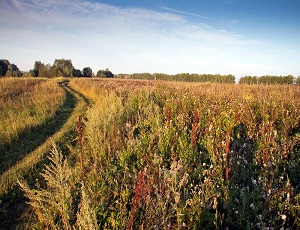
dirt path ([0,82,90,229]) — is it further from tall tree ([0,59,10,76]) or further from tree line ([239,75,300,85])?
tall tree ([0,59,10,76])

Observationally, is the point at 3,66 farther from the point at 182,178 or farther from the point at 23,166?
Answer: the point at 182,178

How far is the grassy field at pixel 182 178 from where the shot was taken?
289 cm

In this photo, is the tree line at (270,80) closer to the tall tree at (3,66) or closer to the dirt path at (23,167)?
the dirt path at (23,167)

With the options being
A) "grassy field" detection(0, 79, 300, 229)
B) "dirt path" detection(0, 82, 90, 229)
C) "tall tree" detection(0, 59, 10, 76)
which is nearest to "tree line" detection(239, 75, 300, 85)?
"grassy field" detection(0, 79, 300, 229)

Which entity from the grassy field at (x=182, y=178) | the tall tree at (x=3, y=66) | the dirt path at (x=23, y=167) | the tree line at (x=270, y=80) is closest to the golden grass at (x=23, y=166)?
the dirt path at (x=23, y=167)

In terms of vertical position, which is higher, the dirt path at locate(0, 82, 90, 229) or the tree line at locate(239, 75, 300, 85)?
the tree line at locate(239, 75, 300, 85)

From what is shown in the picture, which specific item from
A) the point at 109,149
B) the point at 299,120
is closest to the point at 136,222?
the point at 109,149

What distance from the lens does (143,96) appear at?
9.44m

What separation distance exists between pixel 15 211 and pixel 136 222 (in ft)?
8.07

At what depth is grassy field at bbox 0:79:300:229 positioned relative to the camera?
9.49 ft

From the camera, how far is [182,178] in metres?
3.52

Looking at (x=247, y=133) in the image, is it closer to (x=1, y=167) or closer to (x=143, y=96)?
(x=143, y=96)

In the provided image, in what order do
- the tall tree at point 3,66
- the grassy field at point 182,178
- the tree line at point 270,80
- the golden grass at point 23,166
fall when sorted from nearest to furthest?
the grassy field at point 182,178 < the golden grass at point 23,166 < the tree line at point 270,80 < the tall tree at point 3,66

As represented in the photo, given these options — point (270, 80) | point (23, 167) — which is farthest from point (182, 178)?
point (270, 80)
